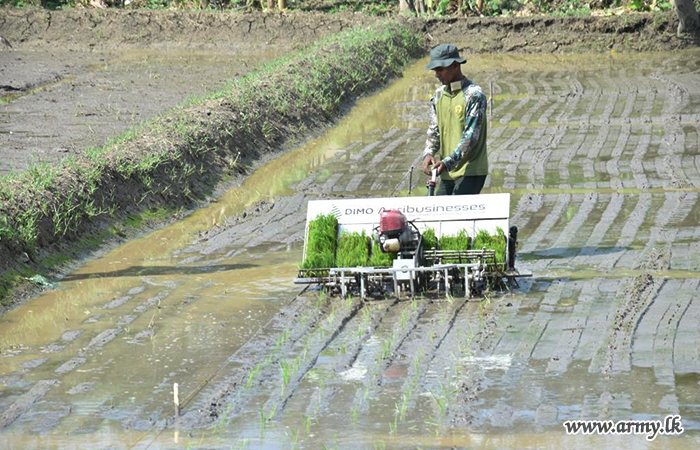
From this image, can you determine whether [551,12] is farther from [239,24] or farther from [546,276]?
[546,276]

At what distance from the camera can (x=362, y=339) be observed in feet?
24.1

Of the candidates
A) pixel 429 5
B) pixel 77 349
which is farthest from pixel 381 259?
pixel 429 5

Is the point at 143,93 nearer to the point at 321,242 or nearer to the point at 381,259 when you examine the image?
the point at 321,242

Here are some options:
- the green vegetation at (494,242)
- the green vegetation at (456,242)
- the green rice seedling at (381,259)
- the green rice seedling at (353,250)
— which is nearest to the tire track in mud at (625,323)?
the green vegetation at (494,242)

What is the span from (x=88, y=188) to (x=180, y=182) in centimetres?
167

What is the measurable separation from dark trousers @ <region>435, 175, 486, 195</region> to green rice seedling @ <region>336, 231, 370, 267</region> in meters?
0.73

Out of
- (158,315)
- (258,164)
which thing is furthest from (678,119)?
(158,315)

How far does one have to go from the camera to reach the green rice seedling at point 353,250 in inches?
328

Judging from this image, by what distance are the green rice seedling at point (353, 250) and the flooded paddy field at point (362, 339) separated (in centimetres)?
31

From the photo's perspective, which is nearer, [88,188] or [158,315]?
[158,315]

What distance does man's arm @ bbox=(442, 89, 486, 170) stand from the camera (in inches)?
330

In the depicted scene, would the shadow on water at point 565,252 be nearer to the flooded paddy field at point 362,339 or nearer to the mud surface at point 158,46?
the flooded paddy field at point 362,339

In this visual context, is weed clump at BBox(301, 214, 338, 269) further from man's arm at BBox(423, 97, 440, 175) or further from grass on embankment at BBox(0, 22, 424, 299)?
grass on embankment at BBox(0, 22, 424, 299)

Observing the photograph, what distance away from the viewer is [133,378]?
6750mm
